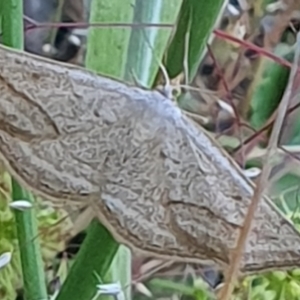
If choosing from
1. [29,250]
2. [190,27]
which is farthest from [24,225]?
[190,27]

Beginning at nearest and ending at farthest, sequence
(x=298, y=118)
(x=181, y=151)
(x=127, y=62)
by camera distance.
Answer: (x=181, y=151) → (x=127, y=62) → (x=298, y=118)

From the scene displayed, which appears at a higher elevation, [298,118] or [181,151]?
[181,151]

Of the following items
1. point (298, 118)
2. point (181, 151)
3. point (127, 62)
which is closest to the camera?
point (181, 151)

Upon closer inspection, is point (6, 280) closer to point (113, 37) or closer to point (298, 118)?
point (113, 37)

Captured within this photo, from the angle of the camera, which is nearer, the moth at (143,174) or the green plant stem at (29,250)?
the moth at (143,174)

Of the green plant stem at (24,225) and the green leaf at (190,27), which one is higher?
the green leaf at (190,27)

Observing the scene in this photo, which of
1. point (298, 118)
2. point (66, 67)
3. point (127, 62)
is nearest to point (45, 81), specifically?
point (66, 67)
